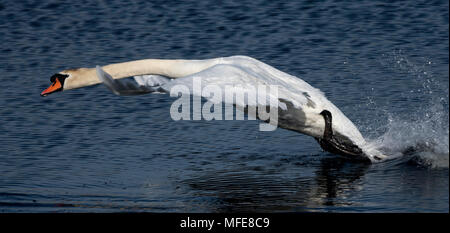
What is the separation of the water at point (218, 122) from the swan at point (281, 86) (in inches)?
10.5

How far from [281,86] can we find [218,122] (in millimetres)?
2085

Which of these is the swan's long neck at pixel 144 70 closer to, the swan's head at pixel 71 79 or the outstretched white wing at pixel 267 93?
the swan's head at pixel 71 79

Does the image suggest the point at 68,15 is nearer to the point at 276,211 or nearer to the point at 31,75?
the point at 31,75

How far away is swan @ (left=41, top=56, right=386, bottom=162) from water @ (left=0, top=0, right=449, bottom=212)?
0.87 ft

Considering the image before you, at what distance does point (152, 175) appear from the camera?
8.38 meters

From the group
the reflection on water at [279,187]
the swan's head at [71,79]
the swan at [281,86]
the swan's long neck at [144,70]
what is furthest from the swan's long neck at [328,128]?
the swan's head at [71,79]

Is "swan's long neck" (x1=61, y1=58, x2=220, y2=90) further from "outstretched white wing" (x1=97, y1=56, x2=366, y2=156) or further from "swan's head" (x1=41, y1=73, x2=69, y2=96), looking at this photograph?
"outstretched white wing" (x1=97, y1=56, x2=366, y2=156)

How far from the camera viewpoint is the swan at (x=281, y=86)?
7.97m

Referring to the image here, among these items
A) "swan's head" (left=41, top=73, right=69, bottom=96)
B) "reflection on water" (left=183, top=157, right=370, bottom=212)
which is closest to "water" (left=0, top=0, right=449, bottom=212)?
"reflection on water" (left=183, top=157, right=370, bottom=212)

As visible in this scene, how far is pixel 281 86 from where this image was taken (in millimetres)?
8062

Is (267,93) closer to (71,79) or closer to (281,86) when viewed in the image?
(281,86)

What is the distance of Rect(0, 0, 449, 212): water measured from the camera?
7680 millimetres

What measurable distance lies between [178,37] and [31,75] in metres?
2.55
